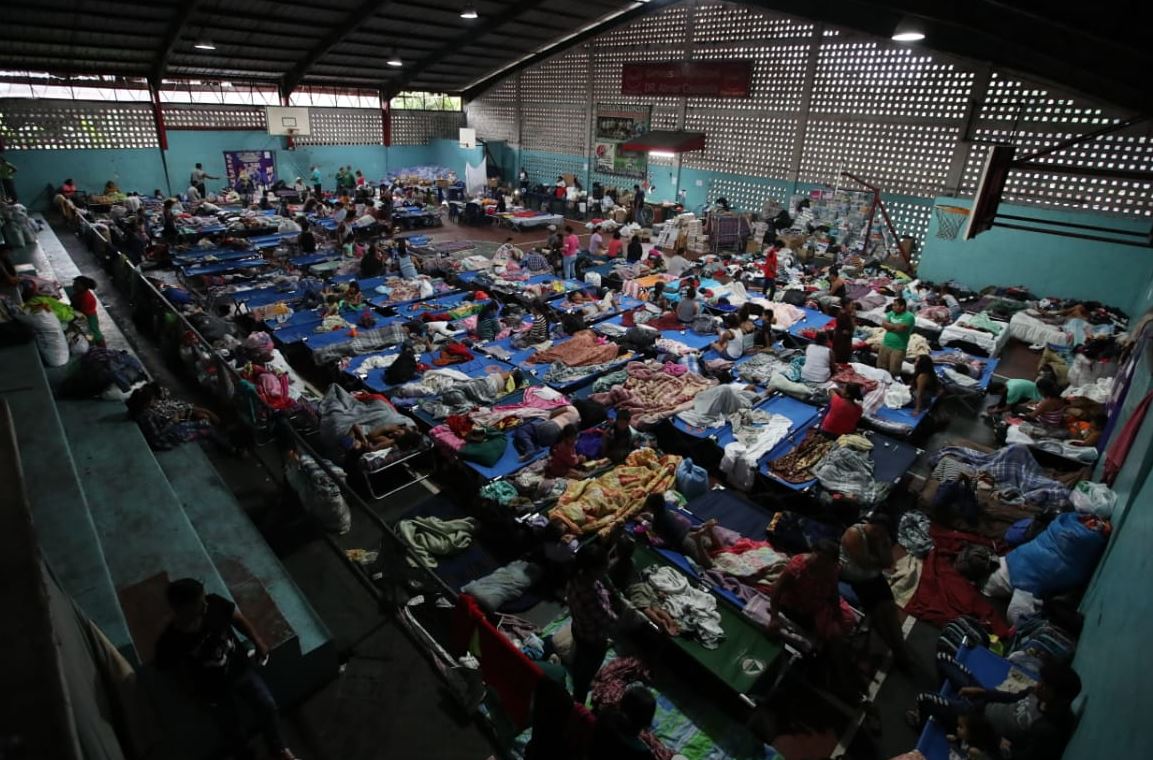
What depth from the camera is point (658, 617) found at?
501 centimetres

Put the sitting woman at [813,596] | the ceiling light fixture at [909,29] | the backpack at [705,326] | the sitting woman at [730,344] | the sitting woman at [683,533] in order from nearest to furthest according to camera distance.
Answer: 1. the sitting woman at [813,596]
2. the sitting woman at [683,533]
3. the ceiling light fixture at [909,29]
4. the sitting woman at [730,344]
5. the backpack at [705,326]

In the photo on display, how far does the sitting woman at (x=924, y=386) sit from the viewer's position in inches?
325

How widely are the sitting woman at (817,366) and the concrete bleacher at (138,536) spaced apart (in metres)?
7.24

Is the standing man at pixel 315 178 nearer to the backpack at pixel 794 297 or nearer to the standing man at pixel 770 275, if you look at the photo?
the standing man at pixel 770 275

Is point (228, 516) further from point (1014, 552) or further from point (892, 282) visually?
point (892, 282)

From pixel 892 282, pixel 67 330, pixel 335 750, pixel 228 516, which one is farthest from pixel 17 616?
pixel 892 282

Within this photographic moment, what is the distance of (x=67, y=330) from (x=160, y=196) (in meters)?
16.9

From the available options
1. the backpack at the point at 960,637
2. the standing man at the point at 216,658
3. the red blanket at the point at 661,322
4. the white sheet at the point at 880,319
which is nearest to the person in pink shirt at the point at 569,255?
the red blanket at the point at 661,322

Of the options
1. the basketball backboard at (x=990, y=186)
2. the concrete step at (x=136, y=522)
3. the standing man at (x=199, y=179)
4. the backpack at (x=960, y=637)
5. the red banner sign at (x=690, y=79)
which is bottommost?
the backpack at (x=960, y=637)

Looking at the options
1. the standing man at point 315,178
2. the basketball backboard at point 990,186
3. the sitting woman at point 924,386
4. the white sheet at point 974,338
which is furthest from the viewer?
the standing man at point 315,178

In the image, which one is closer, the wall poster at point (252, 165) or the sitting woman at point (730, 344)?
the sitting woman at point (730, 344)

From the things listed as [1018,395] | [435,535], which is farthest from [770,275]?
[435,535]

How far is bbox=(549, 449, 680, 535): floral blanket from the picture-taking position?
6.03 m

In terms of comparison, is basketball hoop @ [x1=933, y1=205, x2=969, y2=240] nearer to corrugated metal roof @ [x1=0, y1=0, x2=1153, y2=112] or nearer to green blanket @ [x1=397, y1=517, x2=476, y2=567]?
corrugated metal roof @ [x1=0, y1=0, x2=1153, y2=112]
